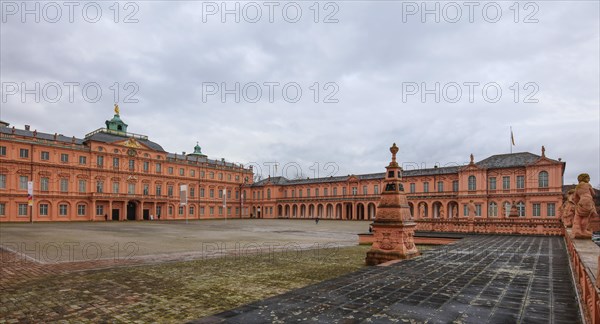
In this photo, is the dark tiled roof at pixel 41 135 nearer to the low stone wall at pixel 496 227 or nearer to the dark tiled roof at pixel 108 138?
the dark tiled roof at pixel 108 138

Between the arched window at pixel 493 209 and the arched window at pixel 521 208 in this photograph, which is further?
the arched window at pixel 493 209

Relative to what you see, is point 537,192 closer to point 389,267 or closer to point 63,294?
point 389,267

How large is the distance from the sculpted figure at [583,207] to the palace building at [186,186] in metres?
24.5

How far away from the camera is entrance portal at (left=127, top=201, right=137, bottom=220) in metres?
58.7

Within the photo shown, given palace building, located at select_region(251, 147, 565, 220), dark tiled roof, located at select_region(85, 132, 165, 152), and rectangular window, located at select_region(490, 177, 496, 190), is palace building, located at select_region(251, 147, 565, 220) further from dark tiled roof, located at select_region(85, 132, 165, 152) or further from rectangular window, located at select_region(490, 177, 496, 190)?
dark tiled roof, located at select_region(85, 132, 165, 152)

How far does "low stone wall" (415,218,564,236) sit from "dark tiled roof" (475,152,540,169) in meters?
28.3

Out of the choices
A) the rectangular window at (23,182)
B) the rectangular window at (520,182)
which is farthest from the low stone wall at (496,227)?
the rectangular window at (23,182)

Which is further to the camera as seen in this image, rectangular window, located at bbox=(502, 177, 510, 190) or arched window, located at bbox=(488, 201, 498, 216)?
arched window, located at bbox=(488, 201, 498, 216)

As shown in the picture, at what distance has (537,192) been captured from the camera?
143 feet

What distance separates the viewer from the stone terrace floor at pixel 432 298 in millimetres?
4754

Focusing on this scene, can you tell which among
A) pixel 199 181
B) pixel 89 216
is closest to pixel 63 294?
pixel 89 216

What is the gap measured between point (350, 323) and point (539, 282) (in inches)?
177

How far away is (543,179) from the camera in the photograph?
43.5 meters

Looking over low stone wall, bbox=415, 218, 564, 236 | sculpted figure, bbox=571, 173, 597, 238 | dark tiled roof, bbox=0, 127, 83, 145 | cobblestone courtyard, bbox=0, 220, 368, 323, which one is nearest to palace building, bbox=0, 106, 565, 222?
dark tiled roof, bbox=0, 127, 83, 145
